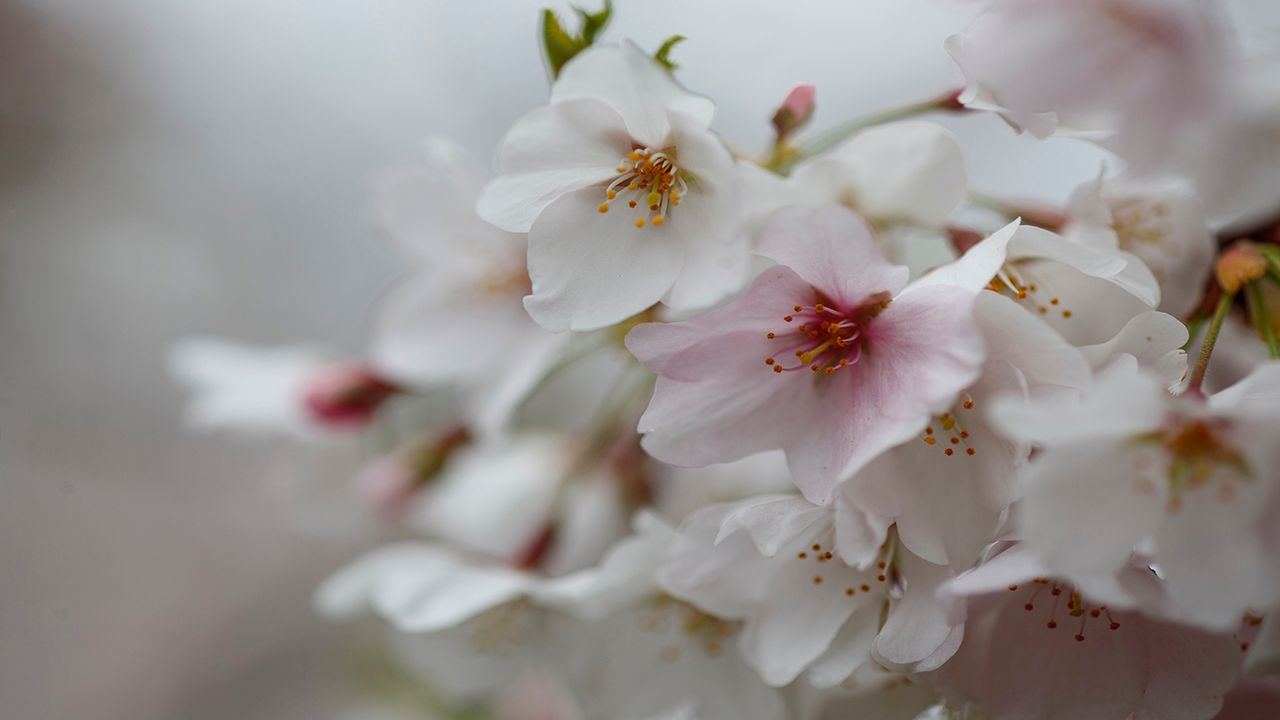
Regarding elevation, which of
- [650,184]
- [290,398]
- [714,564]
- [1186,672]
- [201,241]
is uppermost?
[201,241]

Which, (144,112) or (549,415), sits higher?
(144,112)

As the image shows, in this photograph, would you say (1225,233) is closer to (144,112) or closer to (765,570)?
(765,570)

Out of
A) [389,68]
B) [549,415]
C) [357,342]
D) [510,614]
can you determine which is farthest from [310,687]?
[389,68]

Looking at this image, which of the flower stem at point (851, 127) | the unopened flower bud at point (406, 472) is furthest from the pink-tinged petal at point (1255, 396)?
the unopened flower bud at point (406, 472)

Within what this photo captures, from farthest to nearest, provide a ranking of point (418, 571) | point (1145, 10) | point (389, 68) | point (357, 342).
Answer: point (357, 342)
point (389, 68)
point (418, 571)
point (1145, 10)

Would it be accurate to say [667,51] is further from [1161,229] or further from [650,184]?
[1161,229]

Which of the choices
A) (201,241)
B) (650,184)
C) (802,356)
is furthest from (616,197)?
(201,241)

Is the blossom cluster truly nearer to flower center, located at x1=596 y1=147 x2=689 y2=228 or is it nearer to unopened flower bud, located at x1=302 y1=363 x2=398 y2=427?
flower center, located at x1=596 y1=147 x2=689 y2=228
